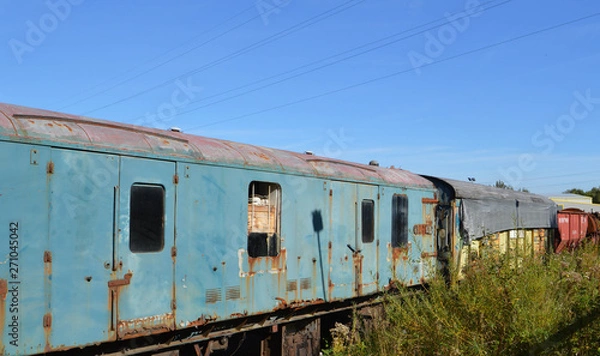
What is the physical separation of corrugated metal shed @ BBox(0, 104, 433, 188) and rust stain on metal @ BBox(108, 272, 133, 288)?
1273 mm

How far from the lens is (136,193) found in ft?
18.4

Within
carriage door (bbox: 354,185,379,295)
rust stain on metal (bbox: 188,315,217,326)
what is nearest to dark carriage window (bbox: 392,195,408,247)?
carriage door (bbox: 354,185,379,295)

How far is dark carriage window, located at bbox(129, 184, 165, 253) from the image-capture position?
5.55 metres

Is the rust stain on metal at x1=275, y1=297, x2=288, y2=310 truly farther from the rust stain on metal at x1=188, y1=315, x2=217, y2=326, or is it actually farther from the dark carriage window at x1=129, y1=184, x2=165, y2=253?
the dark carriage window at x1=129, y1=184, x2=165, y2=253

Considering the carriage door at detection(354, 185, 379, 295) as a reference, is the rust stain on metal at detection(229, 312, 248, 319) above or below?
below

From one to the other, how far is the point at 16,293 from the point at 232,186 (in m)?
2.85

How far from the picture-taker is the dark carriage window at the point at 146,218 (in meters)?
5.55

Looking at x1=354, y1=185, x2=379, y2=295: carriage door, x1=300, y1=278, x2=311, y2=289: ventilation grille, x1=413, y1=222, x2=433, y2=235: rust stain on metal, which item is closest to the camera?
x1=300, y1=278, x2=311, y2=289: ventilation grille

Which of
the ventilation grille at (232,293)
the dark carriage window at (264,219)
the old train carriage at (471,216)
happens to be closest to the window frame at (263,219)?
the dark carriage window at (264,219)

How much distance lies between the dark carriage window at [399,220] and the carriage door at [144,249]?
17.7 feet

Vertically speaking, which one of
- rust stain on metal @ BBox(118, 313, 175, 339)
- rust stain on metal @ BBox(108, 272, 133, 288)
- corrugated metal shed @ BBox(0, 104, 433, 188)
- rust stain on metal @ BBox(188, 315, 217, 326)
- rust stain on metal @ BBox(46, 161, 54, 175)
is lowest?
rust stain on metal @ BBox(188, 315, 217, 326)

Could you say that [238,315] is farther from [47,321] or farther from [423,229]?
[423,229]

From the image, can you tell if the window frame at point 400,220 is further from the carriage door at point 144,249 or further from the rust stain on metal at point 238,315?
the carriage door at point 144,249

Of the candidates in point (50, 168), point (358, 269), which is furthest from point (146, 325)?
point (358, 269)
